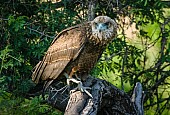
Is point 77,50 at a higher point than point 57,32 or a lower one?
higher

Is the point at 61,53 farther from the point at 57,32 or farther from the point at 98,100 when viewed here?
the point at 57,32

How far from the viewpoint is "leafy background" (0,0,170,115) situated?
640 cm

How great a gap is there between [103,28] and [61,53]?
1.45 feet

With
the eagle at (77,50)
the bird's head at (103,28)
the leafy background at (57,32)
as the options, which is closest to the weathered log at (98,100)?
the eagle at (77,50)

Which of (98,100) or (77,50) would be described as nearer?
(98,100)

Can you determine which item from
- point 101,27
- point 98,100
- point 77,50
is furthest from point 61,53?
point 98,100

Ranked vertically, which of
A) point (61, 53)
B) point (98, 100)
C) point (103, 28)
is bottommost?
point (98, 100)

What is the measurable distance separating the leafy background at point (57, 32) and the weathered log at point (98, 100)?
722mm

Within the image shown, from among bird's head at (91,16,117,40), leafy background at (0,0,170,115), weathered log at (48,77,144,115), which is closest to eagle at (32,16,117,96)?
bird's head at (91,16,117,40)

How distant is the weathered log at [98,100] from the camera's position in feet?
15.3

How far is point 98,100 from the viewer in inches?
194

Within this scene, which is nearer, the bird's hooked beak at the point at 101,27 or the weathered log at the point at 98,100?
the weathered log at the point at 98,100

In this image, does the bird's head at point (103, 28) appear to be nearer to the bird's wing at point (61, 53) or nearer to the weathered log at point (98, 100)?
the bird's wing at point (61, 53)

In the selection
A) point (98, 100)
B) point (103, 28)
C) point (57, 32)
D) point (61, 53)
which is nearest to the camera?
point (98, 100)
